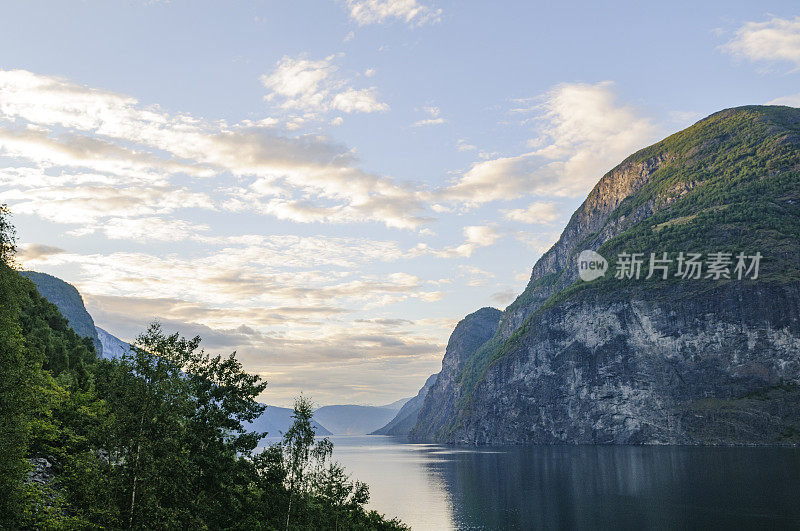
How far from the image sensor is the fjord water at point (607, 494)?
77.1m

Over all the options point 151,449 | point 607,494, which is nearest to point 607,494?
point 607,494

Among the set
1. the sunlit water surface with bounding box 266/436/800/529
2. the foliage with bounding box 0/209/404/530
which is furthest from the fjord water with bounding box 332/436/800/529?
the foliage with bounding box 0/209/404/530

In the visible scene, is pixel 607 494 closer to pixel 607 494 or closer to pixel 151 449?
pixel 607 494

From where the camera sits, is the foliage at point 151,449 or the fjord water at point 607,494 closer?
the foliage at point 151,449

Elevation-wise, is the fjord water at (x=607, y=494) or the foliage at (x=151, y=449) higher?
the foliage at (x=151, y=449)

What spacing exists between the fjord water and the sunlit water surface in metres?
0.14

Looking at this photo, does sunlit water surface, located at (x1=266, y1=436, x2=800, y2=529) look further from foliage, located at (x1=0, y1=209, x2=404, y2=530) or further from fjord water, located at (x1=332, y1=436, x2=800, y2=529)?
foliage, located at (x1=0, y1=209, x2=404, y2=530)

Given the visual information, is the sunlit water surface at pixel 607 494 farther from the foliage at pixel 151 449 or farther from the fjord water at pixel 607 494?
the foliage at pixel 151 449

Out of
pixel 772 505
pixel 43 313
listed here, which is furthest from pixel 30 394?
pixel 772 505

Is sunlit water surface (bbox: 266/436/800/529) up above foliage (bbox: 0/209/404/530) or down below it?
below

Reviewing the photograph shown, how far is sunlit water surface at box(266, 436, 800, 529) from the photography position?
7706cm

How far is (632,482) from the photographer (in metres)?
115

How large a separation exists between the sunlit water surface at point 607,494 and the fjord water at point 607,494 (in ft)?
0.47

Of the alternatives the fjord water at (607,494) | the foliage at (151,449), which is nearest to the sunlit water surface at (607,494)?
the fjord water at (607,494)
